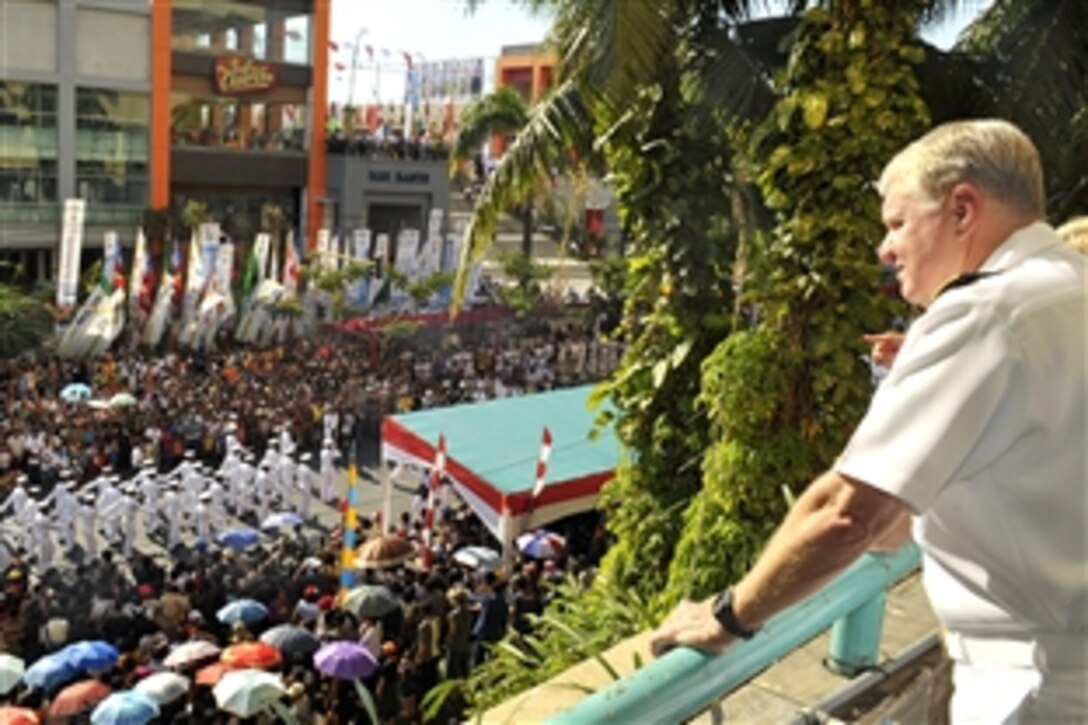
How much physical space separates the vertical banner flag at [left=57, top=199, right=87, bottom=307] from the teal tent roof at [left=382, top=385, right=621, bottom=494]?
13697 millimetres

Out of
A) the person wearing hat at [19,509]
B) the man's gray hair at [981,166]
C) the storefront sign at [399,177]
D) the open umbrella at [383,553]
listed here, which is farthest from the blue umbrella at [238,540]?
the storefront sign at [399,177]

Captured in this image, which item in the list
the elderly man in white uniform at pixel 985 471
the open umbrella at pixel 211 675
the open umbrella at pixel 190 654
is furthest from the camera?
the open umbrella at pixel 190 654

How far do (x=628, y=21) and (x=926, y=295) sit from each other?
4.12 m

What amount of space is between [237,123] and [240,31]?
9.58 feet

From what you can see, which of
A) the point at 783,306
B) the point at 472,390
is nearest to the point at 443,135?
the point at 472,390

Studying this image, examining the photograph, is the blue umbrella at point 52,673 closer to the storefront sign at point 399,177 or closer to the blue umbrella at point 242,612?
the blue umbrella at point 242,612

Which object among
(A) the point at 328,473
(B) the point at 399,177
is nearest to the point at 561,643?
(A) the point at 328,473

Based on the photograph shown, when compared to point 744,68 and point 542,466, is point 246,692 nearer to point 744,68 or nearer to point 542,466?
point 542,466

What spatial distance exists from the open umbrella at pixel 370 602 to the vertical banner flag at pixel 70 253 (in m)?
17.2

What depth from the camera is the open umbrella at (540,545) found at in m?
11.7

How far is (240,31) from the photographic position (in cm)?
3722

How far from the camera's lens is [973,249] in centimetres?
158

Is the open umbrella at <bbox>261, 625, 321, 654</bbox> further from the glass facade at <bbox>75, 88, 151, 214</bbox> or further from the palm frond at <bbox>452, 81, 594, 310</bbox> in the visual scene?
the glass facade at <bbox>75, 88, 151, 214</bbox>

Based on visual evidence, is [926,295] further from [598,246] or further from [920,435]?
[598,246]
